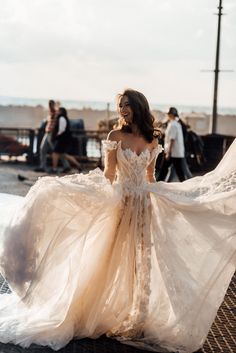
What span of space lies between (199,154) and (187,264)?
11.4m

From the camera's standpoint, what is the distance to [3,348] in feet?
15.3

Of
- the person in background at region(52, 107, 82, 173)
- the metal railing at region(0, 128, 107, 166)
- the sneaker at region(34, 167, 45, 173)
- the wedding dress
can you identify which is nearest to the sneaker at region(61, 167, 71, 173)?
the person in background at region(52, 107, 82, 173)

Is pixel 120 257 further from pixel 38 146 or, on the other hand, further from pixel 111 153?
pixel 38 146

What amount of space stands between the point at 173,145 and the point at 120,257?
7.20m

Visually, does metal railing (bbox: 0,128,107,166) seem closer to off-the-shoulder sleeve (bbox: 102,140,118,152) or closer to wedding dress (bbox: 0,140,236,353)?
wedding dress (bbox: 0,140,236,353)

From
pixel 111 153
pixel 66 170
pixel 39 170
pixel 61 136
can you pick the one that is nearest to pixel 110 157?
pixel 111 153

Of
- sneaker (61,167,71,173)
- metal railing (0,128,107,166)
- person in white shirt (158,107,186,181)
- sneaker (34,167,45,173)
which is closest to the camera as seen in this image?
person in white shirt (158,107,186,181)

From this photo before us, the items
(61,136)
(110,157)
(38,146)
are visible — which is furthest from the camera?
(38,146)

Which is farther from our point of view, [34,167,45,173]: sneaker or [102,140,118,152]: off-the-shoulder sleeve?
[34,167,45,173]: sneaker

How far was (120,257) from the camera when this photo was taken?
502 cm

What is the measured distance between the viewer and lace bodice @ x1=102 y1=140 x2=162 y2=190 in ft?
16.1

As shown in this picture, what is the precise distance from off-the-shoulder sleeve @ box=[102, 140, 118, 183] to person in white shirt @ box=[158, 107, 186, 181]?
6621mm

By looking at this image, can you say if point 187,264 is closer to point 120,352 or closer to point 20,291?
point 120,352

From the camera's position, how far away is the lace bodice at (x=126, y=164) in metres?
4.90
